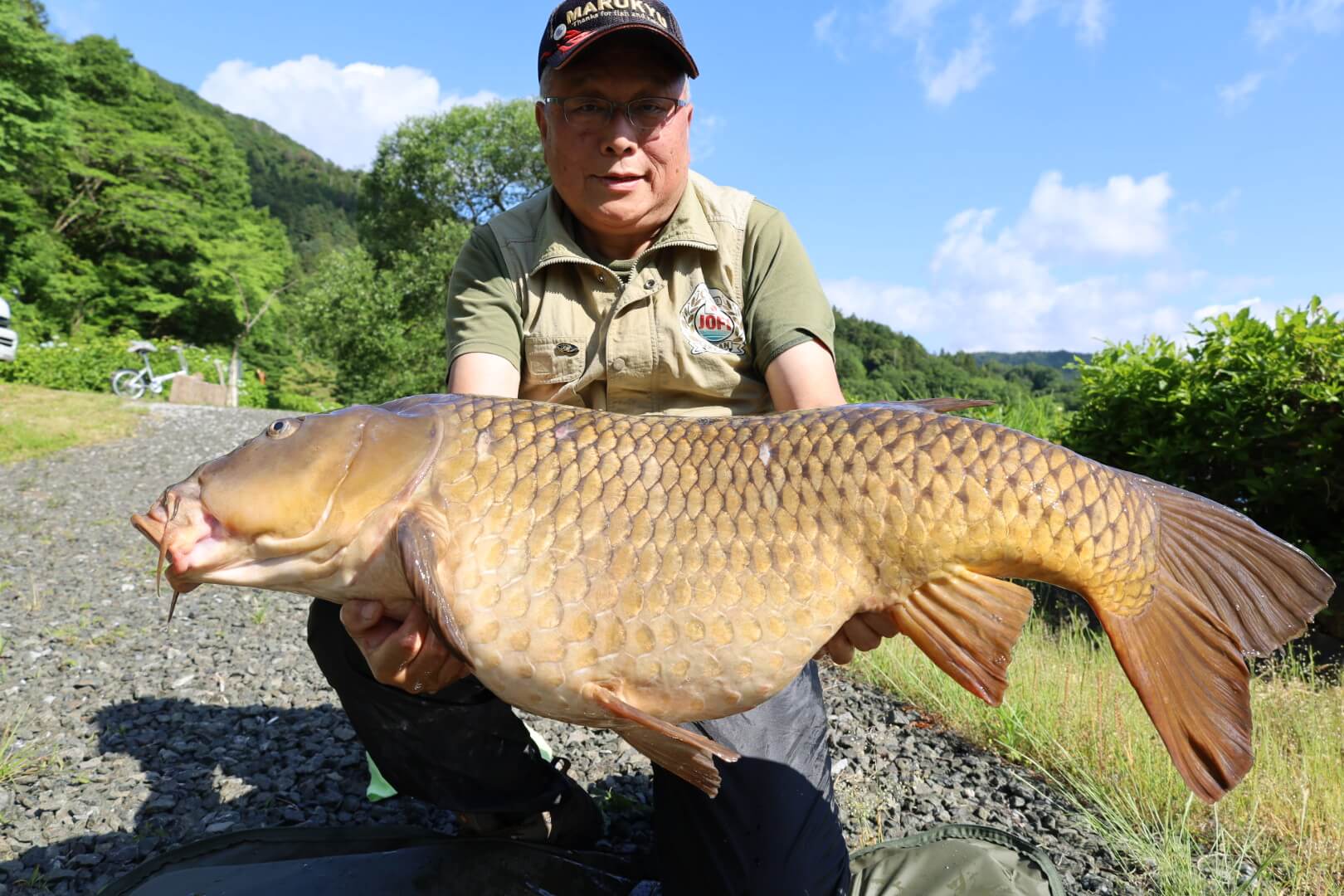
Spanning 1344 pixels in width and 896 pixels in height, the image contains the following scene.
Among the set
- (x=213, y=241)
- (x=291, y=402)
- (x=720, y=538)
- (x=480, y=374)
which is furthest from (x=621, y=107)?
(x=213, y=241)

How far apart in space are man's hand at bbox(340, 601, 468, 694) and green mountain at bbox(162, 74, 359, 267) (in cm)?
5348

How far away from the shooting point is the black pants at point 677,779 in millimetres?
1798

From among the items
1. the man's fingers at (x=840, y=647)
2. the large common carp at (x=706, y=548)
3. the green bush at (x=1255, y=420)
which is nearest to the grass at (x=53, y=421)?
the large common carp at (x=706, y=548)

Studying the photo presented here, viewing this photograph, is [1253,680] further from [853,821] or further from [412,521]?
[412,521]

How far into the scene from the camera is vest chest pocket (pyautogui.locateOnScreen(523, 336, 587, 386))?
7.32ft

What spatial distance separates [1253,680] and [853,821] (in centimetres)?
180

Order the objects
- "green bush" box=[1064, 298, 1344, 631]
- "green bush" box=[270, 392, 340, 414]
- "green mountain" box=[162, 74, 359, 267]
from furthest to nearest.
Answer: "green mountain" box=[162, 74, 359, 267], "green bush" box=[270, 392, 340, 414], "green bush" box=[1064, 298, 1344, 631]

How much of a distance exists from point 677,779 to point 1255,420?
3688 mm

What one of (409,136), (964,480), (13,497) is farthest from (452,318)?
(409,136)

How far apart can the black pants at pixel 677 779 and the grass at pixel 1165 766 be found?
778mm

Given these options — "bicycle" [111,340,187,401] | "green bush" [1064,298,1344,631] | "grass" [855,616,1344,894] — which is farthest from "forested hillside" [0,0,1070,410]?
"grass" [855,616,1344,894]

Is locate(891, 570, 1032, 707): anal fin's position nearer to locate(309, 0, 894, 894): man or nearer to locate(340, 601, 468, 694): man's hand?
locate(309, 0, 894, 894): man

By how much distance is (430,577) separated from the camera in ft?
4.25

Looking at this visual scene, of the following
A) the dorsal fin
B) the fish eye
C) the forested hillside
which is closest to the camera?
the fish eye
